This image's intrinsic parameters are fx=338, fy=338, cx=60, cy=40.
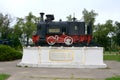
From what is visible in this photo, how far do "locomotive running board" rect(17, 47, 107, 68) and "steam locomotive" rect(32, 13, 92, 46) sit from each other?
2.46 feet

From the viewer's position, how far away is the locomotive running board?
62.7ft

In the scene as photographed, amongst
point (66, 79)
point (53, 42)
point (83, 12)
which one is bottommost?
point (66, 79)

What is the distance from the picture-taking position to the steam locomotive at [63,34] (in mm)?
19859

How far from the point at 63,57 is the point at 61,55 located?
0.56ft

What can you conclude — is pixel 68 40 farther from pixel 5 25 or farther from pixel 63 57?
pixel 5 25

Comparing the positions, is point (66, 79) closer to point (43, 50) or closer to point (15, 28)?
point (43, 50)

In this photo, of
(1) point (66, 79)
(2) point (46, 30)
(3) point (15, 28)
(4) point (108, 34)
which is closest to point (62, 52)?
(2) point (46, 30)

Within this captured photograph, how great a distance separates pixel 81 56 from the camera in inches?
756

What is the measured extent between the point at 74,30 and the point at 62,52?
5.47 feet

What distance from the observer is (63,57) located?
1920 centimetres

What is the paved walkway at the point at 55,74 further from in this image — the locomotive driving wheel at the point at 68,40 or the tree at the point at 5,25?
the tree at the point at 5,25

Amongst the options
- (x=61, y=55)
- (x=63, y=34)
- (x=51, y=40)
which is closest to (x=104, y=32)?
(x=63, y=34)

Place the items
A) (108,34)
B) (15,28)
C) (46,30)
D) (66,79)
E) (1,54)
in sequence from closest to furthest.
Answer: (66,79), (46,30), (1,54), (15,28), (108,34)

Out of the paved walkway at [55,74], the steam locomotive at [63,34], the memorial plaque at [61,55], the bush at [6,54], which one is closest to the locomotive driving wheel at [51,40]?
the steam locomotive at [63,34]
